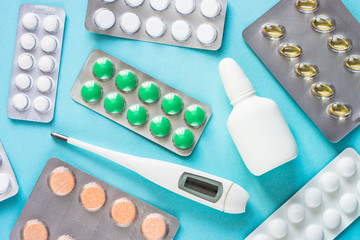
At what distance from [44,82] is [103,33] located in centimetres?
15

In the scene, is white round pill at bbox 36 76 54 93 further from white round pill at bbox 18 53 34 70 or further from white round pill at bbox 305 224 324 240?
white round pill at bbox 305 224 324 240

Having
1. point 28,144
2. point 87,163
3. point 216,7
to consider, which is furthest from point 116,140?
point 216,7

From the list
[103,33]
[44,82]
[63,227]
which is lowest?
[63,227]

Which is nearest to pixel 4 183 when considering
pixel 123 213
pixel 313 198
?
pixel 123 213

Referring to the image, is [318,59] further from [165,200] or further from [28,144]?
[28,144]

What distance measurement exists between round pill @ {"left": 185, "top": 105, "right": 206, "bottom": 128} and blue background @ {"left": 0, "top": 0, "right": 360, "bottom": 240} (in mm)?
25

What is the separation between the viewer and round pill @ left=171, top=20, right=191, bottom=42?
695mm

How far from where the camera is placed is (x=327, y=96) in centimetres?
68

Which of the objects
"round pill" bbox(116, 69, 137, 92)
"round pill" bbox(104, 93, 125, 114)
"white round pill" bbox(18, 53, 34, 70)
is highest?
"round pill" bbox(116, 69, 137, 92)

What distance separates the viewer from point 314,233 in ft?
2.18

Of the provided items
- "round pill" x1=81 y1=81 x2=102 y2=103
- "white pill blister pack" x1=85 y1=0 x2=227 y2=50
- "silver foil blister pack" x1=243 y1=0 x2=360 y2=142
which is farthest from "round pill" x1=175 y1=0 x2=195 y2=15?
"round pill" x1=81 y1=81 x2=102 y2=103

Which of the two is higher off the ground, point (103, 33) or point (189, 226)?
point (103, 33)

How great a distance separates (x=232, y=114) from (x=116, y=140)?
0.75ft

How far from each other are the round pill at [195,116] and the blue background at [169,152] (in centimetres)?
2
